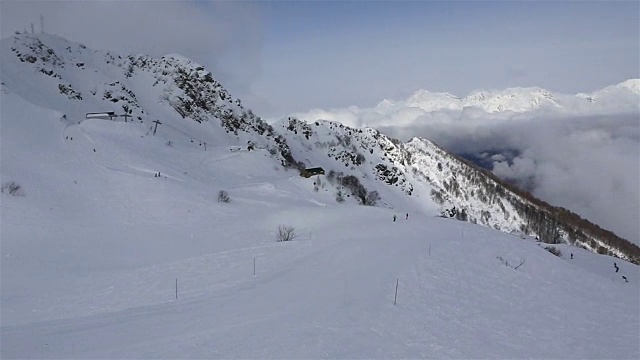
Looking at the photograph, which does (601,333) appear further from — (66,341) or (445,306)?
(66,341)

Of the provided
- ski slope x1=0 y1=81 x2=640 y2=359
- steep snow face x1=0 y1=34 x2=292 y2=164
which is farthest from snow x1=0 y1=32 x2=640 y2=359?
steep snow face x1=0 y1=34 x2=292 y2=164

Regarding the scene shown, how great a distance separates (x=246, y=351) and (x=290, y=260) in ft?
25.4

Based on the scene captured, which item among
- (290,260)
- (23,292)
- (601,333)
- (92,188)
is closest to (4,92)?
(92,188)

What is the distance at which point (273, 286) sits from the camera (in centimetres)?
1162

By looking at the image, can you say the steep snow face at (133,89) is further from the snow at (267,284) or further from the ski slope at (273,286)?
the ski slope at (273,286)

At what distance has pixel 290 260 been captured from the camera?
14.9 meters

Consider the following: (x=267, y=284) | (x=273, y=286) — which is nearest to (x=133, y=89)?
(x=267, y=284)

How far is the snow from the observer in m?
8.00

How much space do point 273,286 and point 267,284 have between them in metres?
0.34

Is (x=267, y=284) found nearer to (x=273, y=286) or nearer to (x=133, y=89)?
(x=273, y=286)

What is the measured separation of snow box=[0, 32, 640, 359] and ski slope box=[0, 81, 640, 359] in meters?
0.06

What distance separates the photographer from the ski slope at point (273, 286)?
797cm

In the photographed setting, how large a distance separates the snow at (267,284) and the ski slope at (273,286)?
0.06 metres

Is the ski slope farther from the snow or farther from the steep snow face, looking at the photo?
the steep snow face
